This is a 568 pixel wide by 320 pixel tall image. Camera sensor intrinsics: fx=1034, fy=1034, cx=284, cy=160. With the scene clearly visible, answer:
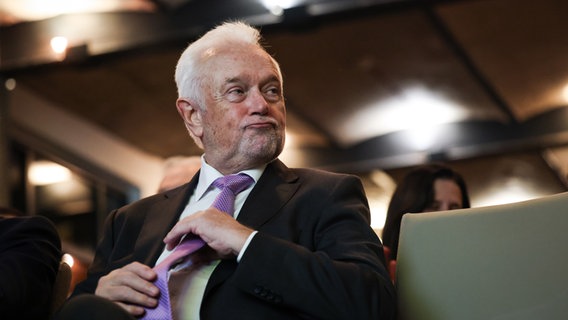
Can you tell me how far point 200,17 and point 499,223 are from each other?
4088 millimetres

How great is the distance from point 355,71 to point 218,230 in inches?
218

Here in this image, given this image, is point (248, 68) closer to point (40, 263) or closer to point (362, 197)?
point (362, 197)

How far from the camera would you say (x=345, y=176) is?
230 cm

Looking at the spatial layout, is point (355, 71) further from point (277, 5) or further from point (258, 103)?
point (258, 103)

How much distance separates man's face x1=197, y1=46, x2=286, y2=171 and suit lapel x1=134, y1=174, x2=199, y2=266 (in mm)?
118

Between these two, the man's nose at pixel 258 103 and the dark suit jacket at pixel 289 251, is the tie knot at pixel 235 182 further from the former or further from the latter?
the man's nose at pixel 258 103

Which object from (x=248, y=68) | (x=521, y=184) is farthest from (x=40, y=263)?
(x=521, y=184)

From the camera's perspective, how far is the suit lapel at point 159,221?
2.34m

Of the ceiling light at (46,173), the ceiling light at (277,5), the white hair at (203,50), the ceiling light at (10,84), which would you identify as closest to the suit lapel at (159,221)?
the white hair at (203,50)

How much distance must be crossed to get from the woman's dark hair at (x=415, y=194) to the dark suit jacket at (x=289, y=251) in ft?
3.21

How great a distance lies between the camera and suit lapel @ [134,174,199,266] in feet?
7.68

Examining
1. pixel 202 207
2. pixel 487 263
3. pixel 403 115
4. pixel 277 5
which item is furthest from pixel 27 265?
pixel 403 115

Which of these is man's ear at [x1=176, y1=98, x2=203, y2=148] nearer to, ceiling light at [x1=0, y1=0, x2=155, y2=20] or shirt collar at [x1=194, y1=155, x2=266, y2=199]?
shirt collar at [x1=194, y1=155, x2=266, y2=199]

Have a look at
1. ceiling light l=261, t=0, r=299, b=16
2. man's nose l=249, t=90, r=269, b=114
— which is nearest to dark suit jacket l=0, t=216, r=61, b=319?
man's nose l=249, t=90, r=269, b=114
